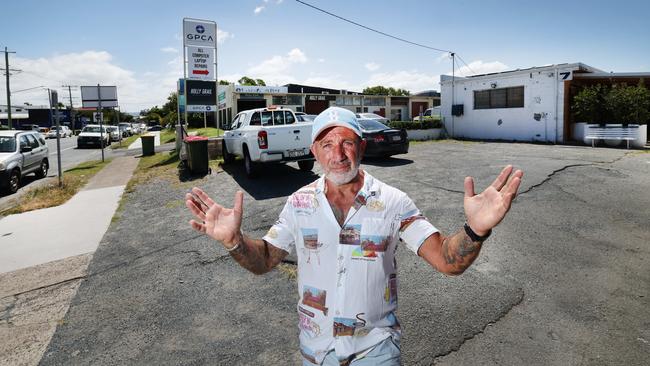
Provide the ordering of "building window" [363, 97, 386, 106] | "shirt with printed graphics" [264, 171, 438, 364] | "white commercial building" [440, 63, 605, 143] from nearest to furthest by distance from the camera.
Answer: "shirt with printed graphics" [264, 171, 438, 364], "white commercial building" [440, 63, 605, 143], "building window" [363, 97, 386, 106]

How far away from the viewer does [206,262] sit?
18.5 feet

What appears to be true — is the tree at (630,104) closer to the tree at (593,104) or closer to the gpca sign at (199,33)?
the tree at (593,104)

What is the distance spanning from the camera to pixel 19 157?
518 inches

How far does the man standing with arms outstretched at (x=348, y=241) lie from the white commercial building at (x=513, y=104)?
22.0m

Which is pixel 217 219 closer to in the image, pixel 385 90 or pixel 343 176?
pixel 343 176

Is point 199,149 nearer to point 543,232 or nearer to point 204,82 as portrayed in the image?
point 204,82

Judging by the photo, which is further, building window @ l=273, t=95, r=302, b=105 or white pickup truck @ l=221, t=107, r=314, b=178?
building window @ l=273, t=95, r=302, b=105

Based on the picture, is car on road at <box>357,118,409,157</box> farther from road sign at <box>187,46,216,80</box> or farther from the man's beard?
the man's beard

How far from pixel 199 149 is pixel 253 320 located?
918cm

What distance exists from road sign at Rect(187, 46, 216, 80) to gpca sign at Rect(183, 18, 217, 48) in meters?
0.27

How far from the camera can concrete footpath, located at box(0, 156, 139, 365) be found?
13.1 ft

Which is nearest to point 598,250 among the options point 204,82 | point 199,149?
point 199,149

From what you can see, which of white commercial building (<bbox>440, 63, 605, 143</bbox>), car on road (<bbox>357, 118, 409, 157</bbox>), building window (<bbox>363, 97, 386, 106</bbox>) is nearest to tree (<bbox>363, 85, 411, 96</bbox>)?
building window (<bbox>363, 97, 386, 106</bbox>)

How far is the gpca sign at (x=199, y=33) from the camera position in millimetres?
17972
